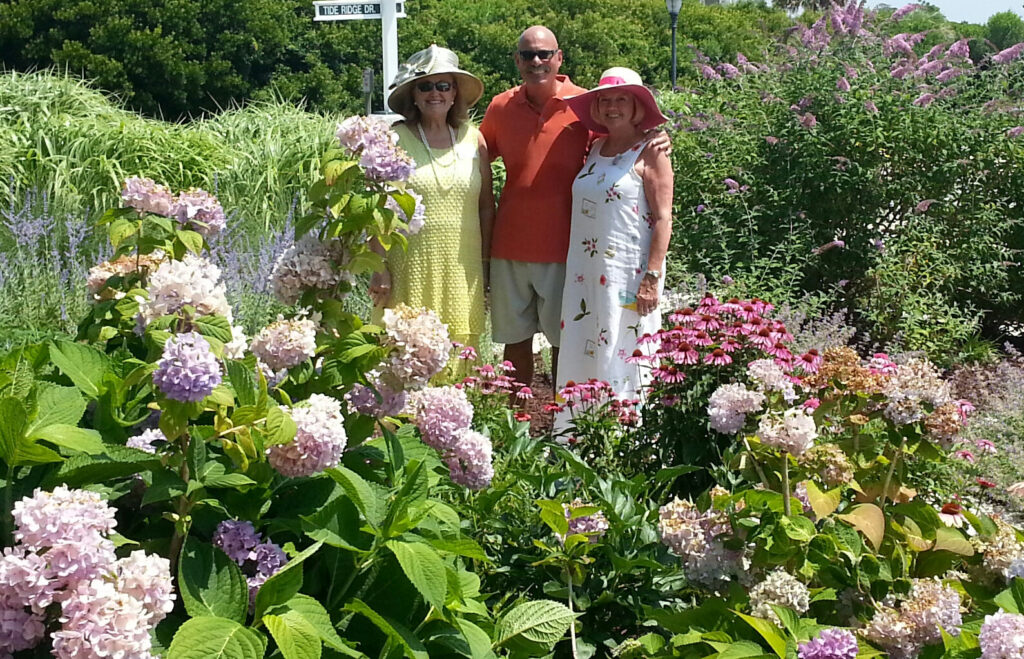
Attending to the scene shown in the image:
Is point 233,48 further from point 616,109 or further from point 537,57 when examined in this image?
point 616,109

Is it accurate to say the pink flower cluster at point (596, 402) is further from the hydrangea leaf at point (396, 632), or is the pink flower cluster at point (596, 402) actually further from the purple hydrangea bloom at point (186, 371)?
the purple hydrangea bloom at point (186, 371)

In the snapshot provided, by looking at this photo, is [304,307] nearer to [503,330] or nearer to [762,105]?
[503,330]

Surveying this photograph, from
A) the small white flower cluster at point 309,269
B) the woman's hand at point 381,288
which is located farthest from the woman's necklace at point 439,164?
the small white flower cluster at point 309,269

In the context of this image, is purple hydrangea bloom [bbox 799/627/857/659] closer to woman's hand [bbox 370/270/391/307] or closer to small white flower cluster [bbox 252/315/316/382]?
small white flower cluster [bbox 252/315/316/382]

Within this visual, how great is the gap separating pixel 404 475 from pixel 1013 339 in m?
5.74

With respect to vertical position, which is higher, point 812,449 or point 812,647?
point 812,449

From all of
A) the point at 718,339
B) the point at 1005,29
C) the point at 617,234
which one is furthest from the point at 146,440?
the point at 1005,29

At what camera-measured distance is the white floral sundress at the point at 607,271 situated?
166 inches

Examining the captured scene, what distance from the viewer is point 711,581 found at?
2033mm

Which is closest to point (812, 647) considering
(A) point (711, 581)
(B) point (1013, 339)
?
(A) point (711, 581)

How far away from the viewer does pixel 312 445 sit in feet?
5.25

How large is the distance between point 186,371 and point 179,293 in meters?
0.35

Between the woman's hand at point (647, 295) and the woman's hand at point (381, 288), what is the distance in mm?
1060

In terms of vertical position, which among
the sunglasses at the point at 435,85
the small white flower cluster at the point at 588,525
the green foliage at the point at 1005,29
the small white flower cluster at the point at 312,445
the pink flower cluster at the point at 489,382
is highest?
the green foliage at the point at 1005,29
